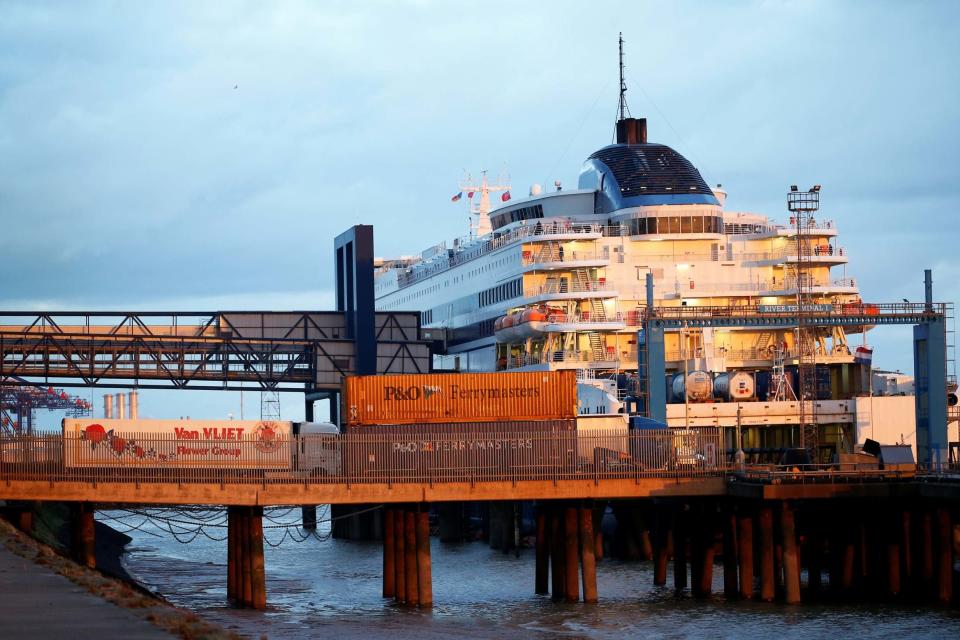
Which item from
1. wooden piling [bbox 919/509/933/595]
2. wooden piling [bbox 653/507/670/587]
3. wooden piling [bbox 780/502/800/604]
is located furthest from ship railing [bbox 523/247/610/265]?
wooden piling [bbox 780/502/800/604]

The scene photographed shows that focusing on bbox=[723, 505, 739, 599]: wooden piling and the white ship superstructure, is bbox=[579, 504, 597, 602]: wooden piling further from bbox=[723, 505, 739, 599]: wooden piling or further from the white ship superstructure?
the white ship superstructure

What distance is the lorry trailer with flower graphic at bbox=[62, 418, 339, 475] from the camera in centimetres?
5047

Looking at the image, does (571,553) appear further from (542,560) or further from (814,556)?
(814,556)

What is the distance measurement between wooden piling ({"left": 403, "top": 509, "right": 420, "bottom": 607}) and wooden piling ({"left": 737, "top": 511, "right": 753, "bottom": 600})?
10.5 meters

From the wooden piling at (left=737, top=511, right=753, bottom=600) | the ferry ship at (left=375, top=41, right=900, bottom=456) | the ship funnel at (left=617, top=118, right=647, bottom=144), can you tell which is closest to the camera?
the wooden piling at (left=737, top=511, right=753, bottom=600)

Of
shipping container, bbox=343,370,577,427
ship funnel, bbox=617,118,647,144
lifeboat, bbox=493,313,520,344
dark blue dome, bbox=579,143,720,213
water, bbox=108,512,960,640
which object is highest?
ship funnel, bbox=617,118,647,144

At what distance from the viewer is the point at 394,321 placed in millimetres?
88875

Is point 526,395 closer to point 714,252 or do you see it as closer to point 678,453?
point 678,453

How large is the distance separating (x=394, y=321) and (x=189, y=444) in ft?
122

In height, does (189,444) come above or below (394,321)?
below

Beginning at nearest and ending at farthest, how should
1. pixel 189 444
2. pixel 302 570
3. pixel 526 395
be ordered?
pixel 189 444
pixel 526 395
pixel 302 570

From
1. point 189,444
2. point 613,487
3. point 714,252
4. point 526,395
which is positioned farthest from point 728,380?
point 189,444

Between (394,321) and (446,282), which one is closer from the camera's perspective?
(394,321)

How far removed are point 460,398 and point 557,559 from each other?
8.24 m
